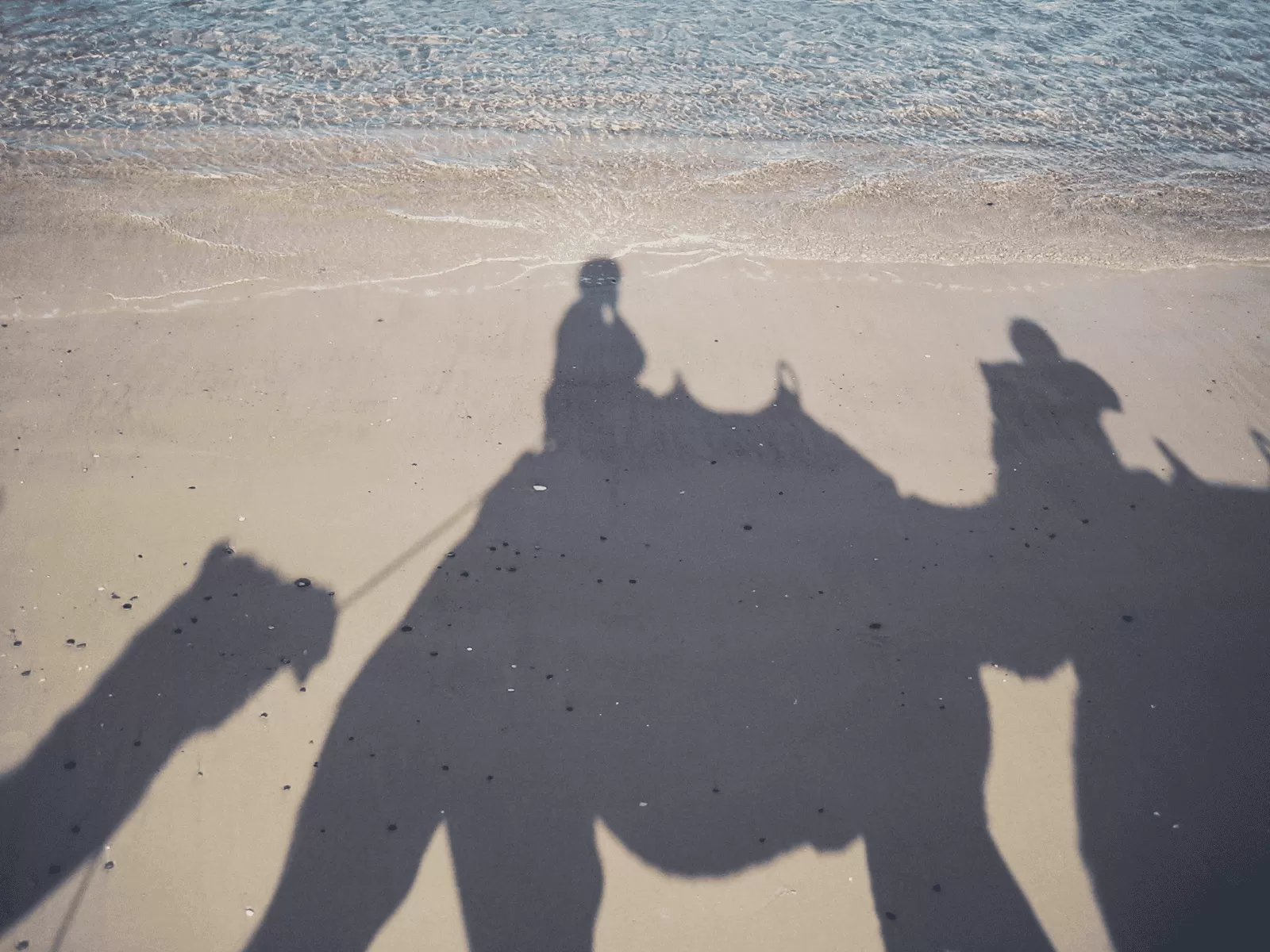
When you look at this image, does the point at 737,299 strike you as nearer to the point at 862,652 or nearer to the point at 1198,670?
the point at 862,652

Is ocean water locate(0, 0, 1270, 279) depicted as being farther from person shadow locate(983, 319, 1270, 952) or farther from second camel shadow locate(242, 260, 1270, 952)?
second camel shadow locate(242, 260, 1270, 952)

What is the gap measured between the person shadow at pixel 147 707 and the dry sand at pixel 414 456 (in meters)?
0.06

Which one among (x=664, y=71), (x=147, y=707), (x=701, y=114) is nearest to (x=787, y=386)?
(x=147, y=707)

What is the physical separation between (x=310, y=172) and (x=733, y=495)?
5.40 metres

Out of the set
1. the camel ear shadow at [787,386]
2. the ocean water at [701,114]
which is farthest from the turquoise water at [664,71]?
the camel ear shadow at [787,386]

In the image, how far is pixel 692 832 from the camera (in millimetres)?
3771

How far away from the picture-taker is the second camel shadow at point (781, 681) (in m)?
3.67

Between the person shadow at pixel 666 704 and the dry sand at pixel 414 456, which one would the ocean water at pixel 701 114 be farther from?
the person shadow at pixel 666 704

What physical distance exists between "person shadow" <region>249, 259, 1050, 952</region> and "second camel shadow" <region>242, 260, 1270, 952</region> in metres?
0.01

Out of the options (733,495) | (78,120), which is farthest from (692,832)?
(78,120)

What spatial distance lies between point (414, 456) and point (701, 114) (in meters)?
5.83

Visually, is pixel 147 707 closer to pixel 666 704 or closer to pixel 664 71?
pixel 666 704

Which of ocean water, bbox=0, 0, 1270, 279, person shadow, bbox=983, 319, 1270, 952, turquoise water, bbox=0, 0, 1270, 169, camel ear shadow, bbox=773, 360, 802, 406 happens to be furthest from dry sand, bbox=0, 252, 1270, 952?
turquoise water, bbox=0, 0, 1270, 169

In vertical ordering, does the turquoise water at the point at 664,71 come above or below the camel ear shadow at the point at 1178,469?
above
